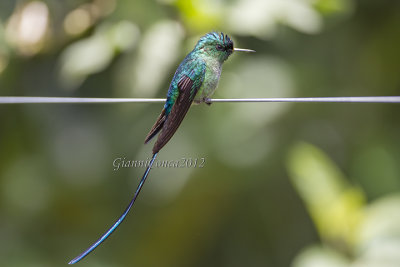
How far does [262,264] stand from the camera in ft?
12.7

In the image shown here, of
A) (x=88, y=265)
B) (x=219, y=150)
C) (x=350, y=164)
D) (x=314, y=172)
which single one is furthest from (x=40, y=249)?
(x=350, y=164)

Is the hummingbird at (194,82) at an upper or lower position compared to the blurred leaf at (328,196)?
upper

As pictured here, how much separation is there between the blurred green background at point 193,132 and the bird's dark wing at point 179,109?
1.26 m

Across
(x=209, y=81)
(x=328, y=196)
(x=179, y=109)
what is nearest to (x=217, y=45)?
(x=209, y=81)

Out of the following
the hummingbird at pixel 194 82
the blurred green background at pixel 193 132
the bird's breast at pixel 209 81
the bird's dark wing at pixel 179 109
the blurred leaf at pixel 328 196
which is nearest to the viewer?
the bird's dark wing at pixel 179 109

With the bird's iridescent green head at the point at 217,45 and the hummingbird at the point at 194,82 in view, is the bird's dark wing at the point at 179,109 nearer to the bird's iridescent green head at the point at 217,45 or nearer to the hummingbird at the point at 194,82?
the hummingbird at the point at 194,82

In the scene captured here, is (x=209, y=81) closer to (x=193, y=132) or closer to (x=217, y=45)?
(x=217, y=45)

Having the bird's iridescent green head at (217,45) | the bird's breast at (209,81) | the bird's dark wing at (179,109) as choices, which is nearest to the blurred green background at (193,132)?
the bird's iridescent green head at (217,45)

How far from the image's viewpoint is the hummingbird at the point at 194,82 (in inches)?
59.2

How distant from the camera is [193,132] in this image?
11.3ft

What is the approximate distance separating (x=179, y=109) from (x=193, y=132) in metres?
1.93

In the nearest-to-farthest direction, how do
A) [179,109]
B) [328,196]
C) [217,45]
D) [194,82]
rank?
1. [179,109]
2. [194,82]
3. [217,45]
4. [328,196]

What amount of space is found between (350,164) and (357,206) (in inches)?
38.7

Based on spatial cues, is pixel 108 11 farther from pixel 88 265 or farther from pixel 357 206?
pixel 357 206
